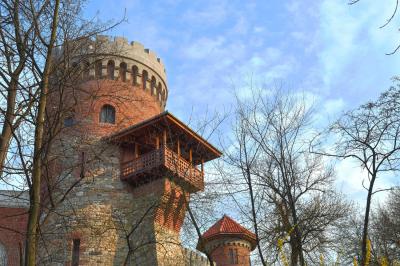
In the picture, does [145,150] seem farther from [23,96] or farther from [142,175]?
[23,96]

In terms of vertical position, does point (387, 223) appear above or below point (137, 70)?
below

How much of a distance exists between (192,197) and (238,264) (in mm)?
17836

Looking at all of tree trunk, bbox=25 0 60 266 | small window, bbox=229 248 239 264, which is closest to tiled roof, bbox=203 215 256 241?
small window, bbox=229 248 239 264

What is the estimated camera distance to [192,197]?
39.0ft

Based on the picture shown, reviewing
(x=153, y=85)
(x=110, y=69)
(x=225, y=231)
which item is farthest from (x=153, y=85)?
(x=225, y=231)

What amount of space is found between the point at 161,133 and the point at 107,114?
2797mm

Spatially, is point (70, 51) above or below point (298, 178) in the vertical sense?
above

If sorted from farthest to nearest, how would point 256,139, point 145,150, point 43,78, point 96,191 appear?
1. point 145,150
2. point 96,191
3. point 256,139
4. point 43,78

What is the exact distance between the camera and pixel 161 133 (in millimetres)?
21531

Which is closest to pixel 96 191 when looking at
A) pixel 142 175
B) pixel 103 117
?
pixel 142 175

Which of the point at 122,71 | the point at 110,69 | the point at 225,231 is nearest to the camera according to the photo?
the point at 110,69

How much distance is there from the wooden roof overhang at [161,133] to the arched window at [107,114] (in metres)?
1.41

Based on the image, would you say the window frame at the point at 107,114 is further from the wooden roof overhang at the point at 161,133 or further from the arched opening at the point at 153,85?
the arched opening at the point at 153,85

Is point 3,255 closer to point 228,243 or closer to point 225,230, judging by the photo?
point 225,230
